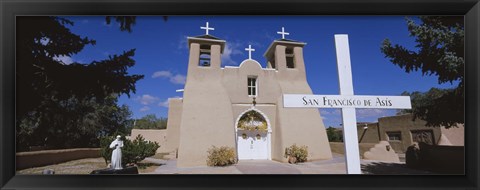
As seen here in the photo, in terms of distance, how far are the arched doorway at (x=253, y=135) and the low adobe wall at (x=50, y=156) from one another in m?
6.59

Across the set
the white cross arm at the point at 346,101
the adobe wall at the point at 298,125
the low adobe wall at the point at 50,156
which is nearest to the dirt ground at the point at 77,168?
the low adobe wall at the point at 50,156

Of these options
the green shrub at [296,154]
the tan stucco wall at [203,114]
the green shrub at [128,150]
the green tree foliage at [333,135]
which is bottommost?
the green tree foliage at [333,135]

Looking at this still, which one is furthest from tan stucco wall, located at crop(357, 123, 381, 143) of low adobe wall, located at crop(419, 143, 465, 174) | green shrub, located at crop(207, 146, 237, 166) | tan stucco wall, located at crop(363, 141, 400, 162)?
green shrub, located at crop(207, 146, 237, 166)

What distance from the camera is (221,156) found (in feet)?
33.4

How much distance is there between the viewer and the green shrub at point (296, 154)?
1088cm

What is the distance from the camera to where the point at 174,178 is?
5.43 meters

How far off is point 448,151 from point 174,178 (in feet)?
24.9

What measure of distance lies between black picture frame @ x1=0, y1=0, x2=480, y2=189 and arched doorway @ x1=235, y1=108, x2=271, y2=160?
21.3ft

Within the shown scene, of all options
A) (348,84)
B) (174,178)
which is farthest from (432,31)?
(174,178)

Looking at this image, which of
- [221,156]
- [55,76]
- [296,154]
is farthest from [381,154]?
[55,76]

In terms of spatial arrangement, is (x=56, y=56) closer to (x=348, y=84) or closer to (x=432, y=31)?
(x=348, y=84)
